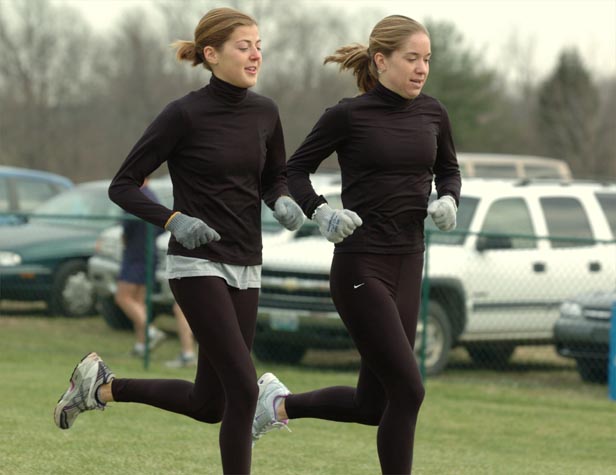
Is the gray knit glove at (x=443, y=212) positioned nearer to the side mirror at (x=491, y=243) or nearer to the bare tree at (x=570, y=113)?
the side mirror at (x=491, y=243)

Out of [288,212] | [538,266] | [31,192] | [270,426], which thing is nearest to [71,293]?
[31,192]

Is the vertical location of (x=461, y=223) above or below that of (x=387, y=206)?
below

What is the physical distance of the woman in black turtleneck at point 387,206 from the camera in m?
5.53

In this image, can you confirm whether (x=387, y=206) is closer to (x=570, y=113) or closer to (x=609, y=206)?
(x=609, y=206)

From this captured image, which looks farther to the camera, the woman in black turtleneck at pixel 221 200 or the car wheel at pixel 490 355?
the car wheel at pixel 490 355

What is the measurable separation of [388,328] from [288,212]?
642 mm

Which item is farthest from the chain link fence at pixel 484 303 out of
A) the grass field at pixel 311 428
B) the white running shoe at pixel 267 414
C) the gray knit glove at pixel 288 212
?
the gray knit glove at pixel 288 212

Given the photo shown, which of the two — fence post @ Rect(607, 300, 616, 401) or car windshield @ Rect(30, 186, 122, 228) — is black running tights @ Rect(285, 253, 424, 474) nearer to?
fence post @ Rect(607, 300, 616, 401)

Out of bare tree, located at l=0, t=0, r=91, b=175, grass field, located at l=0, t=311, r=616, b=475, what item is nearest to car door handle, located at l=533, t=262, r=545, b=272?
grass field, located at l=0, t=311, r=616, b=475

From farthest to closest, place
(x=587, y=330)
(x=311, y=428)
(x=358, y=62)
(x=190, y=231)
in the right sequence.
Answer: (x=587, y=330) < (x=311, y=428) < (x=358, y=62) < (x=190, y=231)

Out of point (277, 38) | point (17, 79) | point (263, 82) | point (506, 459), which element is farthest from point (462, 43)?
point (506, 459)

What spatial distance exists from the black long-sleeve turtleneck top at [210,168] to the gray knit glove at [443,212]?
0.73 metres

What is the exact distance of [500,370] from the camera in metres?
13.0

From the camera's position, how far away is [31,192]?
17.9 meters
